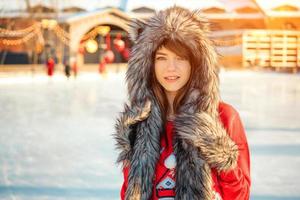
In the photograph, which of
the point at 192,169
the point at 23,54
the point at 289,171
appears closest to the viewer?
the point at 192,169

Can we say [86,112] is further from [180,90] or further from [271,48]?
[271,48]

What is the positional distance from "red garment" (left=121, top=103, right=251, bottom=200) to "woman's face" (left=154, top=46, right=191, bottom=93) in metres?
0.13

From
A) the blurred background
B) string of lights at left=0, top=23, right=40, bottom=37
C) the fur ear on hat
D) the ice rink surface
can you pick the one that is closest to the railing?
the blurred background

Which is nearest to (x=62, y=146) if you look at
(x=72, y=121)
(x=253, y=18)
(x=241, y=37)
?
(x=72, y=121)

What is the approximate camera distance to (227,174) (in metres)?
1.31

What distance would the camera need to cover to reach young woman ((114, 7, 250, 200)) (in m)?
1.32

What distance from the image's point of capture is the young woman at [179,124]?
1.32 meters

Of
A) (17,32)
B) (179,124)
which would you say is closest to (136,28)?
(179,124)

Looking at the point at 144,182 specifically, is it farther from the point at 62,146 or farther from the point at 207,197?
the point at 62,146

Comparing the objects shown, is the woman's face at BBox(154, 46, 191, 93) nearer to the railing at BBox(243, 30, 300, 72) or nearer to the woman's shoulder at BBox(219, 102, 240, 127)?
the woman's shoulder at BBox(219, 102, 240, 127)

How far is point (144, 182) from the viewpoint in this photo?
136cm

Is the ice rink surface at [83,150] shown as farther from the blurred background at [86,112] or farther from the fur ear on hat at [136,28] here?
the fur ear on hat at [136,28]

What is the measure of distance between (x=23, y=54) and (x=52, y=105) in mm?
13312

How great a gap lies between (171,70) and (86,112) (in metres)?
5.82
